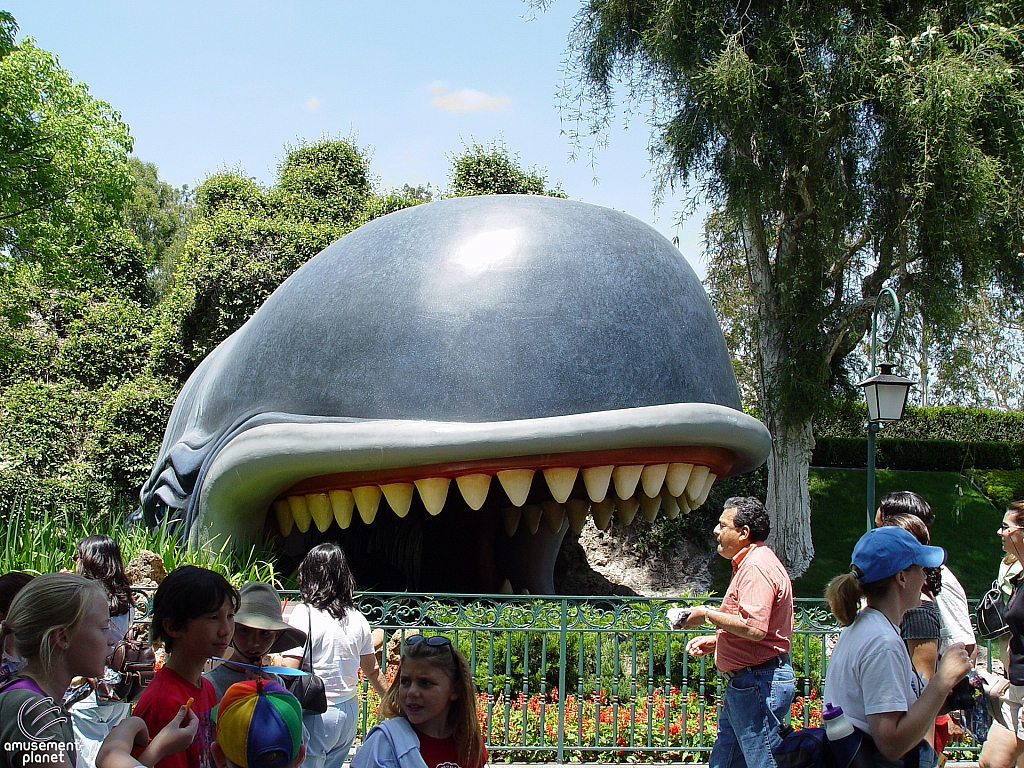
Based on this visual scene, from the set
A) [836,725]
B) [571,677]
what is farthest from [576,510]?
[836,725]

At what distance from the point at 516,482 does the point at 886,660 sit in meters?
1.65

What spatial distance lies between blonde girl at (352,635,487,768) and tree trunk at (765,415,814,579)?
33.5 feet

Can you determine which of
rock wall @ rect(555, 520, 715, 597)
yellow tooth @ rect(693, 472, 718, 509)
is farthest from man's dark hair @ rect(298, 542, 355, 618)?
rock wall @ rect(555, 520, 715, 597)

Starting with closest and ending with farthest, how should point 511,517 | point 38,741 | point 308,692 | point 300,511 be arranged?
point 38,741 < point 308,692 < point 300,511 < point 511,517

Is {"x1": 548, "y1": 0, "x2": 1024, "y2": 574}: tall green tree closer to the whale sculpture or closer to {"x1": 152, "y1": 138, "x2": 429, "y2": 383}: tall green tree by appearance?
{"x1": 152, "y1": 138, "x2": 429, "y2": 383}: tall green tree

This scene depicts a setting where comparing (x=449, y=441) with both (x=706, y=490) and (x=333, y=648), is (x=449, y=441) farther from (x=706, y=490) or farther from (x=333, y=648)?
(x=706, y=490)

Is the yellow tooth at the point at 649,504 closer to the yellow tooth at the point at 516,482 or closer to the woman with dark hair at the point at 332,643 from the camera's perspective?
the yellow tooth at the point at 516,482

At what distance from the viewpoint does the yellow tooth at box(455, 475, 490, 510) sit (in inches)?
132

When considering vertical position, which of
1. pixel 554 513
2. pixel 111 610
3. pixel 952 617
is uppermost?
pixel 554 513

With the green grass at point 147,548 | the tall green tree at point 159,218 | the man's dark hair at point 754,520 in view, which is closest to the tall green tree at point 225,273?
the green grass at point 147,548

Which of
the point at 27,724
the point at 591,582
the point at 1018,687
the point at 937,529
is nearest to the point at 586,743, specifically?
the point at 1018,687

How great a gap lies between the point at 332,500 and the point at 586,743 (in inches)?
77.6

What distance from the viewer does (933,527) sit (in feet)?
46.0

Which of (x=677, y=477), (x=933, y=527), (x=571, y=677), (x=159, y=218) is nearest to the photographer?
(x=677, y=477)
